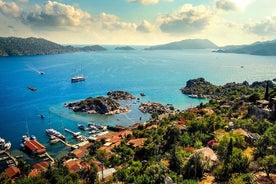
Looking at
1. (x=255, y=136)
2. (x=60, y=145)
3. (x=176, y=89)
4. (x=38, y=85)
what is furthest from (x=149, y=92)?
(x=255, y=136)

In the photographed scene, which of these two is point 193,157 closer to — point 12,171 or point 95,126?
point 12,171

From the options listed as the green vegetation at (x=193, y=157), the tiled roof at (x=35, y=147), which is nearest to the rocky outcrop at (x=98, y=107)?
the tiled roof at (x=35, y=147)

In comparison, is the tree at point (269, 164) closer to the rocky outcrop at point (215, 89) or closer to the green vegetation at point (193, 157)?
the green vegetation at point (193, 157)

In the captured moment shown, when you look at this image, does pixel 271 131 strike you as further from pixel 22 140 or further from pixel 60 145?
pixel 22 140

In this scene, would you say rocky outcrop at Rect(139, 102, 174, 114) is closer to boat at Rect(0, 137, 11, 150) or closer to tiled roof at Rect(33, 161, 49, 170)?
boat at Rect(0, 137, 11, 150)

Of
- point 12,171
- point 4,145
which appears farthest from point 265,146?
point 4,145

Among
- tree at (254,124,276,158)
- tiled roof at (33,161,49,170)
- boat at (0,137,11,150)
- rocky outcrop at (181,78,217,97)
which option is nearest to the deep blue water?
boat at (0,137,11,150)

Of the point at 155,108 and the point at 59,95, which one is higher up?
the point at 59,95

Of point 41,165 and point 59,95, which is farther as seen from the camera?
point 59,95
